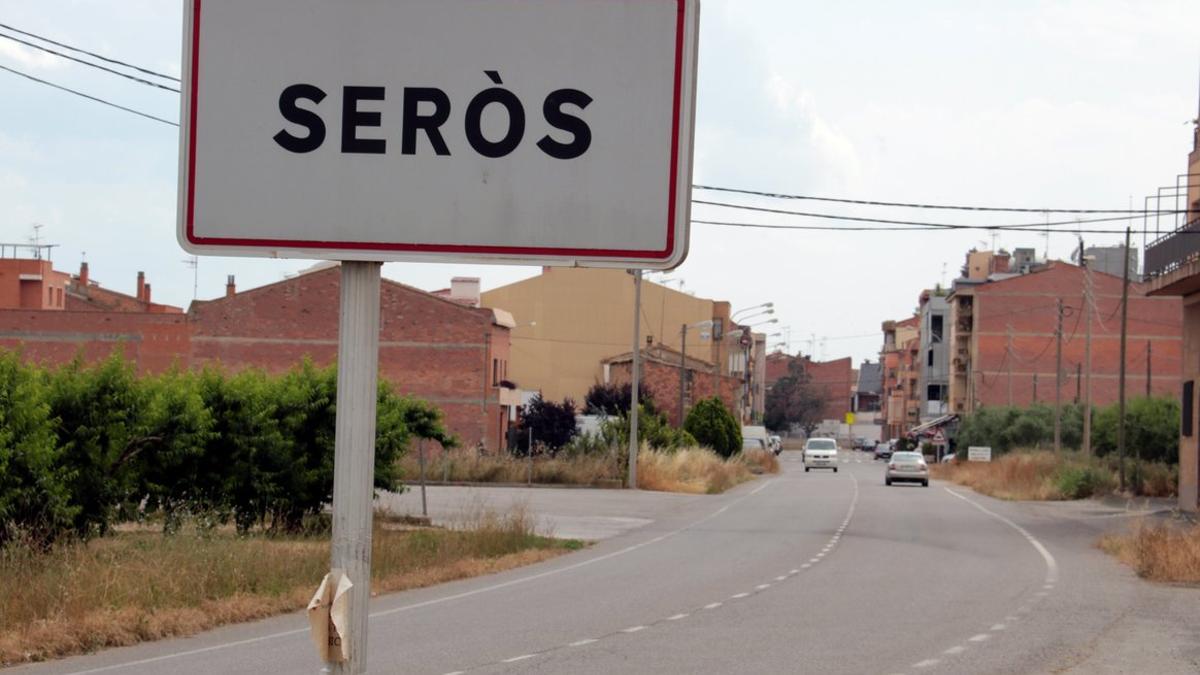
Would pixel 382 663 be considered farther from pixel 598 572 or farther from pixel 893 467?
pixel 893 467

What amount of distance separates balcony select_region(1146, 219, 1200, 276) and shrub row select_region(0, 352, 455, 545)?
17.2 m

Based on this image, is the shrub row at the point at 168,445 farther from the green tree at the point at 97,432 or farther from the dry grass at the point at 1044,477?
the dry grass at the point at 1044,477

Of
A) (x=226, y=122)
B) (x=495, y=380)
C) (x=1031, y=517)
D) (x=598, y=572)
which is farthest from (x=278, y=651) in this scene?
(x=495, y=380)

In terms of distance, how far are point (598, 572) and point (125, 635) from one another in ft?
31.7

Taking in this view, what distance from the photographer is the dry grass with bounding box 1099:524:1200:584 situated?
21.2m

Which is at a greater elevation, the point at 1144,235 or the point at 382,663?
the point at 1144,235

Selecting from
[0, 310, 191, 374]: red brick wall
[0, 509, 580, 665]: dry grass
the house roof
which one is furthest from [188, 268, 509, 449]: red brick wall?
[0, 509, 580, 665]: dry grass

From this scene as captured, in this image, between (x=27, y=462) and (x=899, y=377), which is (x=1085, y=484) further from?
(x=899, y=377)

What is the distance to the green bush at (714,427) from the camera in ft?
238

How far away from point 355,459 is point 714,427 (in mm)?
69620

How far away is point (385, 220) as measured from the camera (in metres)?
3.43

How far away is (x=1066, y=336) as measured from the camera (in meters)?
108

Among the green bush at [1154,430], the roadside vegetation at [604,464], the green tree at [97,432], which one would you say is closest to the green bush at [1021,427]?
the green bush at [1154,430]

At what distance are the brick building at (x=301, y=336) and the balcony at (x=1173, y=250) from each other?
3701 centimetres
